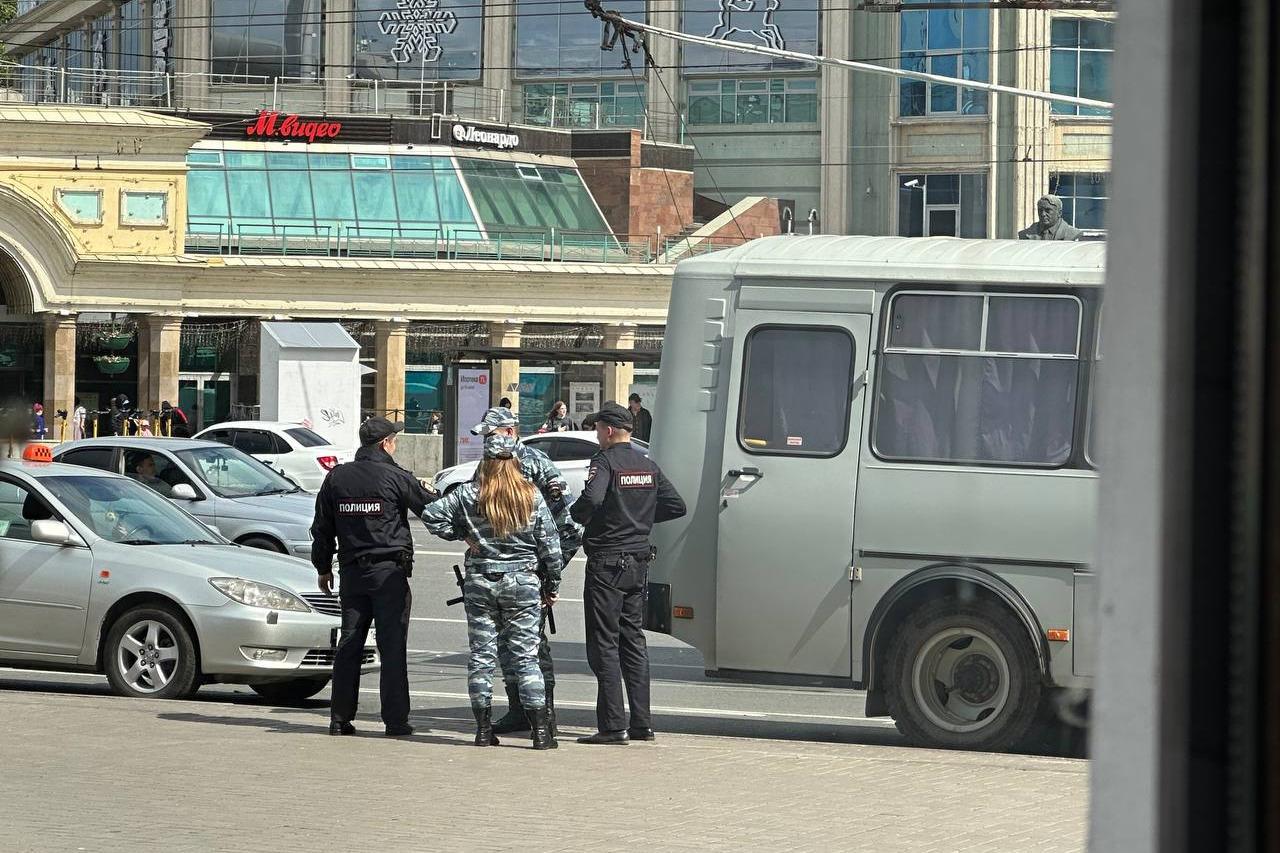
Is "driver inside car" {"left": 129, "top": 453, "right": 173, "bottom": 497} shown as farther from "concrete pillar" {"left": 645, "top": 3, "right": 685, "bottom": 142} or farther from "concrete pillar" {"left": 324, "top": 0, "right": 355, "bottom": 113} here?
"concrete pillar" {"left": 324, "top": 0, "right": 355, "bottom": 113}

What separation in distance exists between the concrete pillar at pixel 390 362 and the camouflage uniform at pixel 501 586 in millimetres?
40500

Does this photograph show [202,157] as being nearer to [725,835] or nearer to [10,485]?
[10,485]

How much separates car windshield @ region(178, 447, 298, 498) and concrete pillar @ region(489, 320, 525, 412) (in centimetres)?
2626

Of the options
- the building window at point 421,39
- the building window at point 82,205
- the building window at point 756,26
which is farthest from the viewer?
the building window at point 421,39

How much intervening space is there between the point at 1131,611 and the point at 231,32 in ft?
241

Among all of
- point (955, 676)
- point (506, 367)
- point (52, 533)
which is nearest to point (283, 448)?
point (52, 533)

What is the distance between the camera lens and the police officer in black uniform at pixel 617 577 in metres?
9.95

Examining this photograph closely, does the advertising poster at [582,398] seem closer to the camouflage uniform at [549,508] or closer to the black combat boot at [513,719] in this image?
the black combat boot at [513,719]

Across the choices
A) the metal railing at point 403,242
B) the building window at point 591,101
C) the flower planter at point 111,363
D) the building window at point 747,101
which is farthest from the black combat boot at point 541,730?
the building window at point 747,101

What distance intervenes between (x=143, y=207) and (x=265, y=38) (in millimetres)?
25885

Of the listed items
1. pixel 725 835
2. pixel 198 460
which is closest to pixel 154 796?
pixel 725 835

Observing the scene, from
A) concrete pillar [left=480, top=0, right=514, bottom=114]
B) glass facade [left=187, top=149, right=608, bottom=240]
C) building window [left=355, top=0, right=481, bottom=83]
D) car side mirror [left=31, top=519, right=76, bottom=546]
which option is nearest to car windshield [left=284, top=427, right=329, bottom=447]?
car side mirror [left=31, top=519, right=76, bottom=546]

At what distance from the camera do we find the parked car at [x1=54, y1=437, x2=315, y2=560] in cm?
1750

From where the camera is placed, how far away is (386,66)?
70.5 metres
